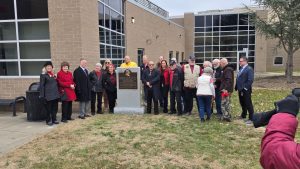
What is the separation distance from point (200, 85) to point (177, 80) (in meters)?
1.07

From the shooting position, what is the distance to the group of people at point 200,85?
835 centimetres

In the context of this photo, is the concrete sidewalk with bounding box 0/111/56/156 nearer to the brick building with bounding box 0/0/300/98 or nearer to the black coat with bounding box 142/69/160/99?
the brick building with bounding box 0/0/300/98

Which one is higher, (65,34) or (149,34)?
(149,34)

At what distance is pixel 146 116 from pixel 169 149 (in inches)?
135

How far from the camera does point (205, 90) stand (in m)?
8.28

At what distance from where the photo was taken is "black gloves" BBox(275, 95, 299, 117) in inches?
57.9

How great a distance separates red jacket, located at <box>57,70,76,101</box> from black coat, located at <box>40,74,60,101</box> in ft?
1.01

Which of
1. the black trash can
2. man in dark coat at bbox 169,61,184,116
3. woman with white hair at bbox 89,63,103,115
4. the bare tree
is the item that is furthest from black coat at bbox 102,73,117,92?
the bare tree

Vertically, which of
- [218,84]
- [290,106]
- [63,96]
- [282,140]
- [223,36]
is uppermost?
[223,36]

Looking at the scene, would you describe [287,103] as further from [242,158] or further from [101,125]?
[101,125]

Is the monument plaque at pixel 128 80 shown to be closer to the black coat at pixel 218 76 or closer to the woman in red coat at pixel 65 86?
the woman in red coat at pixel 65 86

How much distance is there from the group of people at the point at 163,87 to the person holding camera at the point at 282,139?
22.4ft

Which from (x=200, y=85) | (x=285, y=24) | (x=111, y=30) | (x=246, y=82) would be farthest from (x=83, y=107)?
(x=285, y=24)

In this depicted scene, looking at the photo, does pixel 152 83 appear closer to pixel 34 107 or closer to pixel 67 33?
pixel 67 33
